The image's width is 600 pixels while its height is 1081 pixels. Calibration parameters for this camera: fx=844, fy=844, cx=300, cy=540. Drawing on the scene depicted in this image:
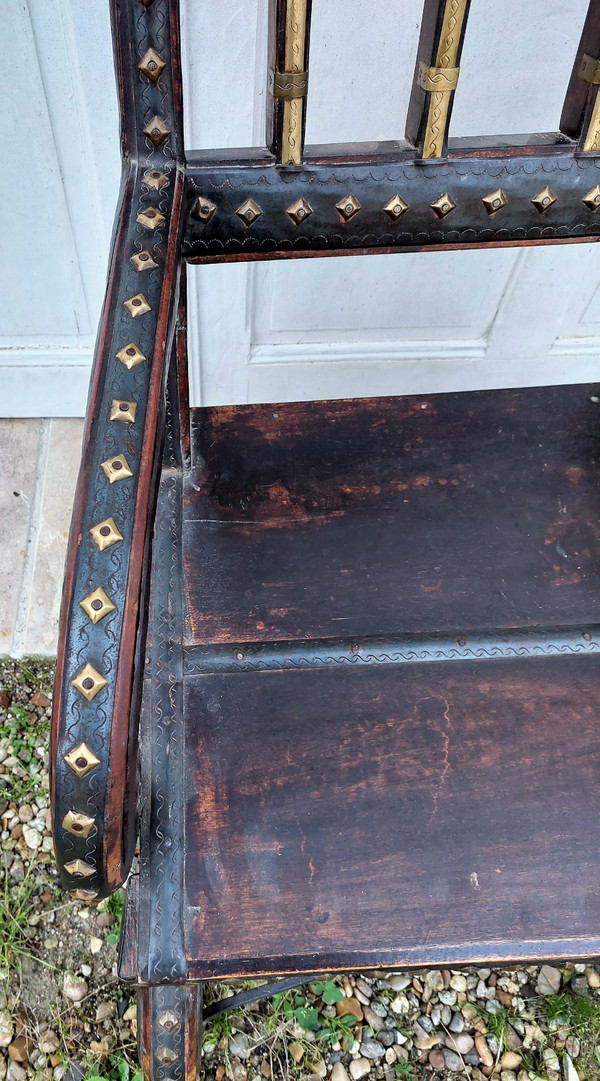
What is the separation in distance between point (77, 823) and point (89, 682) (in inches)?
3.7

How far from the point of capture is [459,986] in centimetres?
123

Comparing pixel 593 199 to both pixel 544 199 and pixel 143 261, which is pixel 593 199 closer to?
pixel 544 199

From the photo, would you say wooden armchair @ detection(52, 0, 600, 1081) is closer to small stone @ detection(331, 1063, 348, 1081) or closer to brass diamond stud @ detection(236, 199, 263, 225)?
brass diamond stud @ detection(236, 199, 263, 225)

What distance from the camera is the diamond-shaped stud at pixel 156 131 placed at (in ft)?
2.38

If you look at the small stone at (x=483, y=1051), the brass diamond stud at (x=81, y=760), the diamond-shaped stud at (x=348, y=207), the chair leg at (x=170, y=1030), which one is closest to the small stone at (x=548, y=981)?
the small stone at (x=483, y=1051)

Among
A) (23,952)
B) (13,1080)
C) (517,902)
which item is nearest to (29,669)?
(23,952)

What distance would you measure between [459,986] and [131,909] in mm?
699

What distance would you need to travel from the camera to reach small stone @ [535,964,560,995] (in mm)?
1233

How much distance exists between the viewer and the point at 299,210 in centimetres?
79

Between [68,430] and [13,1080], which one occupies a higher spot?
[68,430]

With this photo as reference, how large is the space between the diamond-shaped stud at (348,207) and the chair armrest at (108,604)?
223 millimetres

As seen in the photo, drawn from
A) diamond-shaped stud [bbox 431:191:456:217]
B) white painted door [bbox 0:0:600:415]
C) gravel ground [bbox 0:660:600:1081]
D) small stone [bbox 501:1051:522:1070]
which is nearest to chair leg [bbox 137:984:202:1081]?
gravel ground [bbox 0:660:600:1081]

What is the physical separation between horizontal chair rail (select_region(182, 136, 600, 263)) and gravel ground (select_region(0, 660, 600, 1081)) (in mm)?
977

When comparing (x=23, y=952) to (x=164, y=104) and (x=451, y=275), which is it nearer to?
(x=164, y=104)
